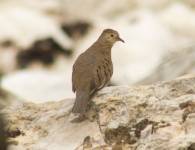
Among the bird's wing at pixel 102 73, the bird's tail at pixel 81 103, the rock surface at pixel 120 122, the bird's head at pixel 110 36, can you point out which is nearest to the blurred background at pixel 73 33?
the bird's head at pixel 110 36

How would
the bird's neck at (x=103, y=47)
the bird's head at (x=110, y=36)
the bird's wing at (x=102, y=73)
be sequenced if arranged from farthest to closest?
the bird's head at (x=110, y=36), the bird's neck at (x=103, y=47), the bird's wing at (x=102, y=73)

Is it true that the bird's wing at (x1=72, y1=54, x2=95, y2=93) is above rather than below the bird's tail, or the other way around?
above

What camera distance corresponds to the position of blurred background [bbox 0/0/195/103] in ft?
83.7

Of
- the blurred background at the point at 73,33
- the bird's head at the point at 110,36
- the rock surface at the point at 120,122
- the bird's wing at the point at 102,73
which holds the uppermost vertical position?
the blurred background at the point at 73,33

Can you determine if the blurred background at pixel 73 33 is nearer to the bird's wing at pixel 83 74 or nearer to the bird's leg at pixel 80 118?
the bird's wing at pixel 83 74

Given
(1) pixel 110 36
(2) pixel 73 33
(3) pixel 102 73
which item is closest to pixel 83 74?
(3) pixel 102 73

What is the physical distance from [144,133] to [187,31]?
1781cm

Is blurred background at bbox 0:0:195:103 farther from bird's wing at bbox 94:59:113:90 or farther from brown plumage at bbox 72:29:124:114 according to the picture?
bird's wing at bbox 94:59:113:90

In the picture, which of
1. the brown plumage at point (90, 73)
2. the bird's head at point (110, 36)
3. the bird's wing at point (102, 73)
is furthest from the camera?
the bird's head at point (110, 36)

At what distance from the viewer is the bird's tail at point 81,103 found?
10.7 metres

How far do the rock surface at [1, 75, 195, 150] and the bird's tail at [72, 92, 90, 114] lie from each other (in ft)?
0.33

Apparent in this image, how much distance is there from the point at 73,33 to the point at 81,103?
58.0 ft

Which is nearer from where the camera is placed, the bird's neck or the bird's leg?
the bird's leg

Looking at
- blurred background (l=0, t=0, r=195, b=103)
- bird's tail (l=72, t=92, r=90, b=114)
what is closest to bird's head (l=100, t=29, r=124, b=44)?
bird's tail (l=72, t=92, r=90, b=114)
